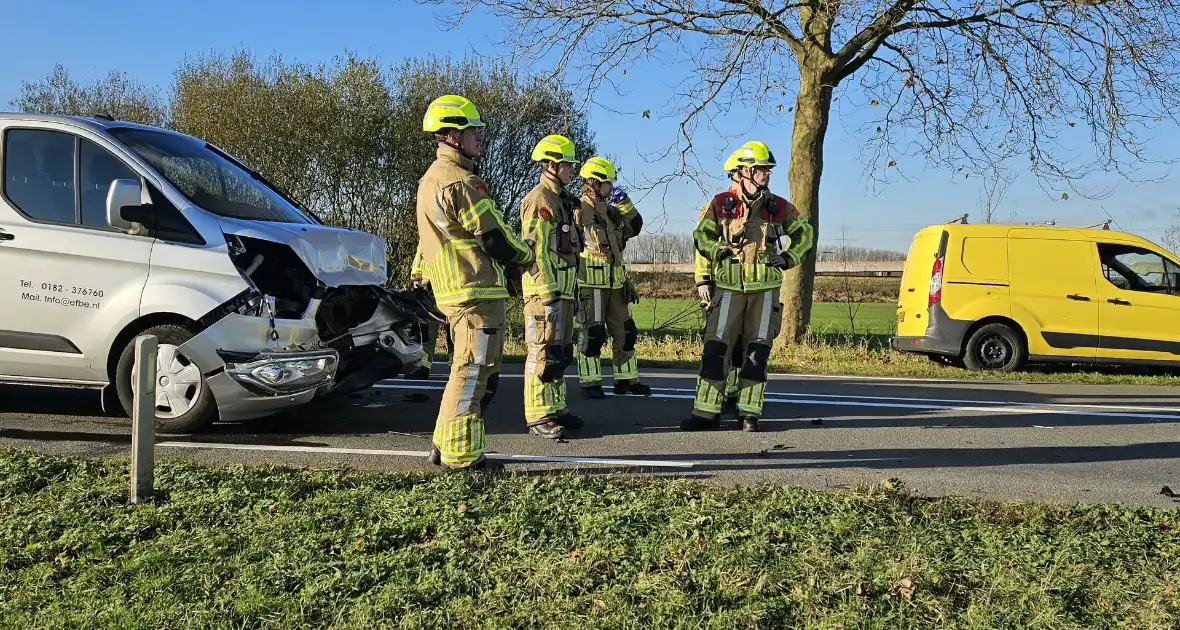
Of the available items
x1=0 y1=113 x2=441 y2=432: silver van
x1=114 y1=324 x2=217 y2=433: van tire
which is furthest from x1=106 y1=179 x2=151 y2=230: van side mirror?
x1=114 y1=324 x2=217 y2=433: van tire

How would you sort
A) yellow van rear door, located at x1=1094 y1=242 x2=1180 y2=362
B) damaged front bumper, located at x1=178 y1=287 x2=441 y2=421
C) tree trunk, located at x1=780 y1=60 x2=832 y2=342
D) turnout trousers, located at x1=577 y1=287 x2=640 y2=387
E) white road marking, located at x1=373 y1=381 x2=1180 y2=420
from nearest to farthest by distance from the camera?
damaged front bumper, located at x1=178 y1=287 x2=441 y2=421 → white road marking, located at x1=373 y1=381 x2=1180 y2=420 → turnout trousers, located at x1=577 y1=287 x2=640 y2=387 → yellow van rear door, located at x1=1094 y1=242 x2=1180 y2=362 → tree trunk, located at x1=780 y1=60 x2=832 y2=342

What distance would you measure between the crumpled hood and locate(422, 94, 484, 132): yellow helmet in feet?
4.56

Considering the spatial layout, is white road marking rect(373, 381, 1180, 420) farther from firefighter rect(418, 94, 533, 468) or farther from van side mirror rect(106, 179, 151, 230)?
firefighter rect(418, 94, 533, 468)

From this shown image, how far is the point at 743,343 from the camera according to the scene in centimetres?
662

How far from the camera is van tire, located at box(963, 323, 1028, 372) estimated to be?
11.1 meters

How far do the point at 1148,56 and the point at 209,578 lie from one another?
1279 cm

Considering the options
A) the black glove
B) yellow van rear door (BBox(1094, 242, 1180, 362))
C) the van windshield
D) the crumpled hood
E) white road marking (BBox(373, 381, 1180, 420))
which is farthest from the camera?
yellow van rear door (BBox(1094, 242, 1180, 362))

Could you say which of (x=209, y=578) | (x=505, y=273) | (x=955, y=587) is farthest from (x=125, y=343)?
(x=955, y=587)

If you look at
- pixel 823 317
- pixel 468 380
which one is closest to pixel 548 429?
pixel 468 380

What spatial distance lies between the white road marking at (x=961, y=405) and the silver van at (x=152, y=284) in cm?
240

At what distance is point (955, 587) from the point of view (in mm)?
3322

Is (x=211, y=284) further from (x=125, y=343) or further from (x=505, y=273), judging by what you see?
(x=505, y=273)

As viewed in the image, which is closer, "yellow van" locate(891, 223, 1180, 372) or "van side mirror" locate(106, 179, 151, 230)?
"van side mirror" locate(106, 179, 151, 230)

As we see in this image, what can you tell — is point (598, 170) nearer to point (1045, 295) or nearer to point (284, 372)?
point (284, 372)
